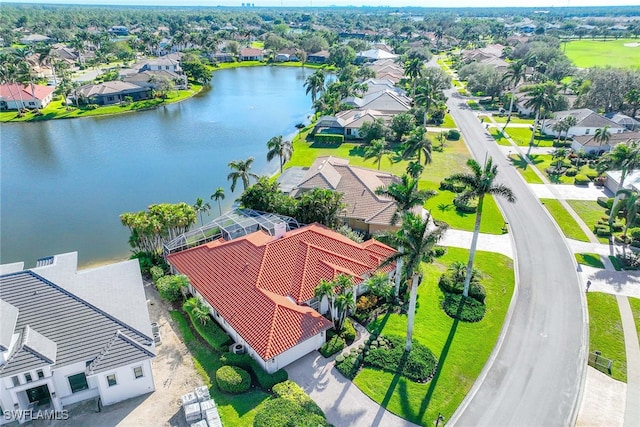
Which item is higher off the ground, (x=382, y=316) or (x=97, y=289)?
(x=97, y=289)

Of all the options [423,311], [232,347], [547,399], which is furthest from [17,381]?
[547,399]

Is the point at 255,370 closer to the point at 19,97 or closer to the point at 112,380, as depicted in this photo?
the point at 112,380

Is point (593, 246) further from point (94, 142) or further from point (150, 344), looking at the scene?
point (94, 142)

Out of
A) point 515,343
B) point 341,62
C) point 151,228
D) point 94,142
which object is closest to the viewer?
point 515,343

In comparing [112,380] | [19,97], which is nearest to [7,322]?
[112,380]

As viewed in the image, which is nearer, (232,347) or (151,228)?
(232,347)

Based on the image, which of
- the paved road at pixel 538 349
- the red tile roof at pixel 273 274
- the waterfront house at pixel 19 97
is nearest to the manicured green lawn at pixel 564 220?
the paved road at pixel 538 349
